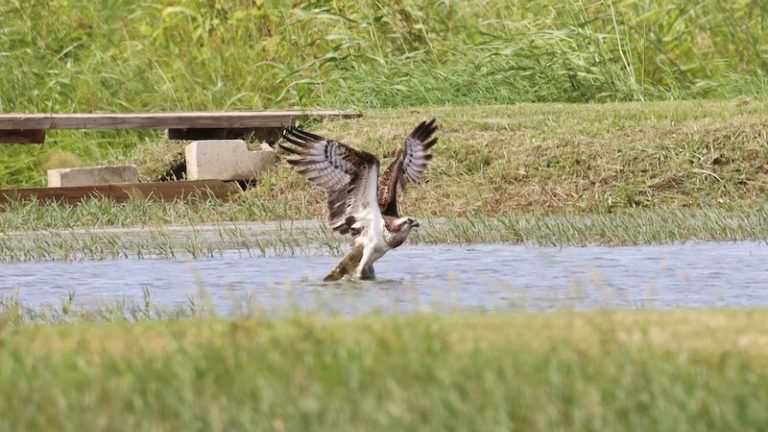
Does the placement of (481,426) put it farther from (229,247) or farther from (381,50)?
(381,50)

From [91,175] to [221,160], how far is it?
1.15 m

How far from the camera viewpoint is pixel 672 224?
10898 millimetres

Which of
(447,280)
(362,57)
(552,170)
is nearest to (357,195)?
(447,280)

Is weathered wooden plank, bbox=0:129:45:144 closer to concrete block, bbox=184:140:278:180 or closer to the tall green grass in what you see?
concrete block, bbox=184:140:278:180

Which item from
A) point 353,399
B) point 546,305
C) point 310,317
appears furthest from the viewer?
point 546,305

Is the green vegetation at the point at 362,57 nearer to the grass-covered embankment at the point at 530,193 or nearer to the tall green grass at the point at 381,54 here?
the tall green grass at the point at 381,54

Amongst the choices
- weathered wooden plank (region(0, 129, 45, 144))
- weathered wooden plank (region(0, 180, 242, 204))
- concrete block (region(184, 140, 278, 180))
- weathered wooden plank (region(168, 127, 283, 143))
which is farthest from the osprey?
weathered wooden plank (region(0, 129, 45, 144))

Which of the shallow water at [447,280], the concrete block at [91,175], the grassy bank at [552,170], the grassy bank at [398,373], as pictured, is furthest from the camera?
the concrete block at [91,175]

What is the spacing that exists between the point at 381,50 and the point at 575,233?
26.9ft

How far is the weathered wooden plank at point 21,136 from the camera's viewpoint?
1498 cm

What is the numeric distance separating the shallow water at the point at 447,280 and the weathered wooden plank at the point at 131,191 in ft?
12.4

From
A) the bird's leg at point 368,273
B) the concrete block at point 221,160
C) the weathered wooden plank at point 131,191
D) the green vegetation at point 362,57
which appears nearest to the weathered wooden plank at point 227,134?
the concrete block at point 221,160

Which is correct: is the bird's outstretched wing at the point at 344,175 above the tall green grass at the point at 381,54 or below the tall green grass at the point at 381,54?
above

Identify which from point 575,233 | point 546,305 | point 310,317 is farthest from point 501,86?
point 310,317
